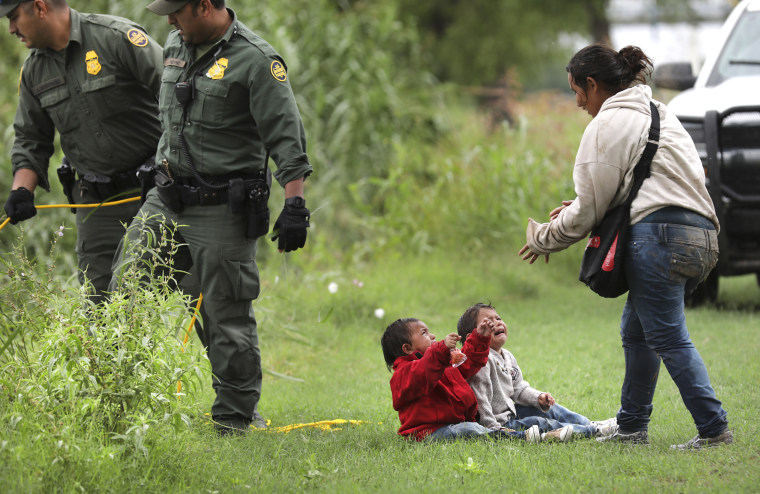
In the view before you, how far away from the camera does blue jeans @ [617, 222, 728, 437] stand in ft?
13.5

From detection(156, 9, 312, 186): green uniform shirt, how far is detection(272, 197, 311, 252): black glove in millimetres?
140

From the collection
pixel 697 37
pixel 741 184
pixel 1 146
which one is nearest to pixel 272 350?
pixel 741 184

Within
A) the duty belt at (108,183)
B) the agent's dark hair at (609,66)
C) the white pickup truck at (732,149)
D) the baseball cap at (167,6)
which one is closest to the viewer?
the agent's dark hair at (609,66)

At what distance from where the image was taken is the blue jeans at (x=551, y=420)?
4.62m

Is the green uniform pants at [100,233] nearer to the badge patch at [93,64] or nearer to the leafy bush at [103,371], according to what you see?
the badge patch at [93,64]

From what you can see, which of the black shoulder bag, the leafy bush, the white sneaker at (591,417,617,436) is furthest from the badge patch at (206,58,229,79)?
the white sneaker at (591,417,617,436)

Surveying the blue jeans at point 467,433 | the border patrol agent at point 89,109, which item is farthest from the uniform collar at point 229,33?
the blue jeans at point 467,433

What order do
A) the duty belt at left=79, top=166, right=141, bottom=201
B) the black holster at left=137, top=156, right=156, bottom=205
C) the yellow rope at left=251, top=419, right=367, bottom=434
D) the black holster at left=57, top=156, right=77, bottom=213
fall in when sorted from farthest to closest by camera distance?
the black holster at left=57, top=156, right=77, bottom=213, the duty belt at left=79, top=166, right=141, bottom=201, the black holster at left=137, top=156, right=156, bottom=205, the yellow rope at left=251, top=419, right=367, bottom=434

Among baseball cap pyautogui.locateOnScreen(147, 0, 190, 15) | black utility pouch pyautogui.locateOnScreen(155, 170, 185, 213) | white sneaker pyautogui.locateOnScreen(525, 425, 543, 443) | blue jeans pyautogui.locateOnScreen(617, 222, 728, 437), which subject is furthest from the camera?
black utility pouch pyautogui.locateOnScreen(155, 170, 185, 213)

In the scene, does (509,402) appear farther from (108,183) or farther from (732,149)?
(732,149)

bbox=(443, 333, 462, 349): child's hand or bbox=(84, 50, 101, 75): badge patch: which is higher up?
bbox=(84, 50, 101, 75): badge patch

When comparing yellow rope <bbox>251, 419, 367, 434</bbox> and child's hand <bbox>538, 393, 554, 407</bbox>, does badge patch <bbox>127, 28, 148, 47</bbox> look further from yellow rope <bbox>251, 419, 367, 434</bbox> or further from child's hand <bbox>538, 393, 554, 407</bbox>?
child's hand <bbox>538, 393, 554, 407</bbox>

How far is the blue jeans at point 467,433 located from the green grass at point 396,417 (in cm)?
12

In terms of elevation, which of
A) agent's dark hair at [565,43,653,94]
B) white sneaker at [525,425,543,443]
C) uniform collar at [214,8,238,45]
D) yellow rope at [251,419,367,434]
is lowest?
yellow rope at [251,419,367,434]
